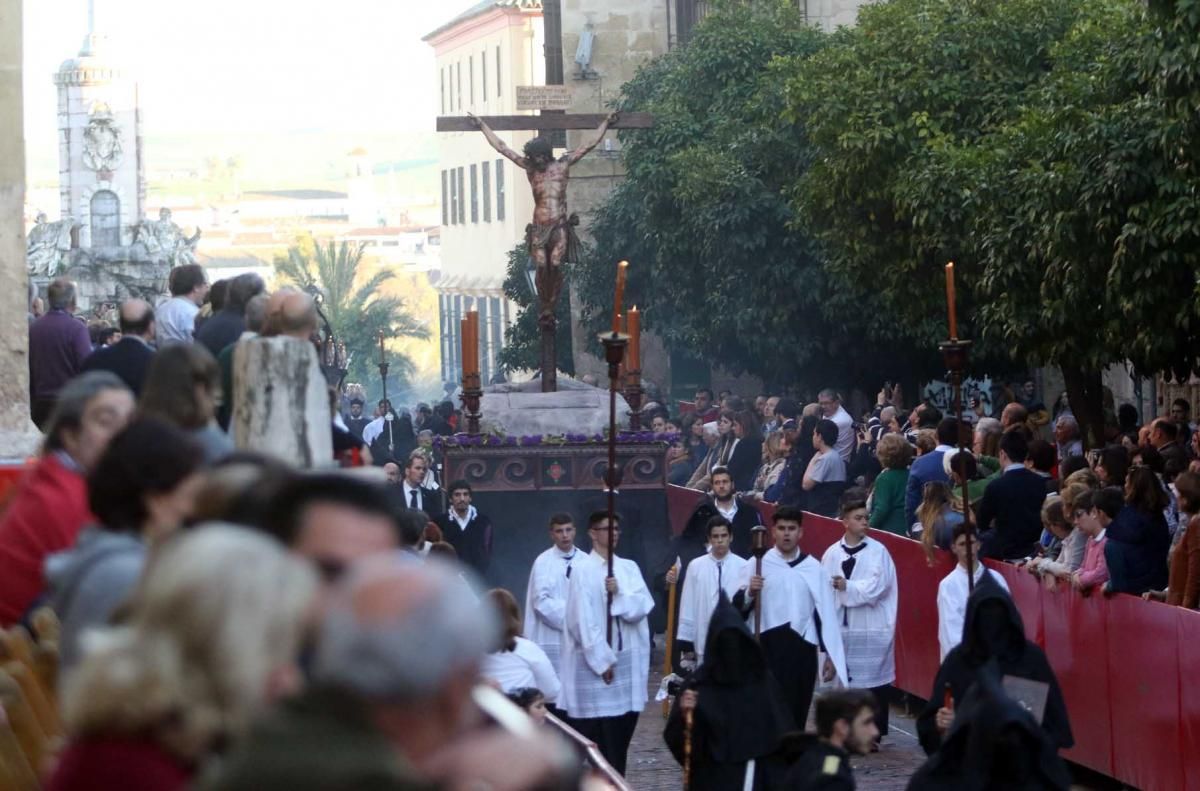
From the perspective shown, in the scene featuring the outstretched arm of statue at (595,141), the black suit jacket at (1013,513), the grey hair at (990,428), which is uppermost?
the outstretched arm of statue at (595,141)

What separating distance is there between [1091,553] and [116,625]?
370 inches

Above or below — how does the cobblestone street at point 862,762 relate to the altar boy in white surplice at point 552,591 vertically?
below

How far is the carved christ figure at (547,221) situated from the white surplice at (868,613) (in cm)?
718

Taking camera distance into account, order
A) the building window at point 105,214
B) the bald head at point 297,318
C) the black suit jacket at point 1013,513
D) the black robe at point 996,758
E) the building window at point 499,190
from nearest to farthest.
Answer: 1. the bald head at point 297,318
2. the black robe at point 996,758
3. the black suit jacket at point 1013,513
4. the building window at point 499,190
5. the building window at point 105,214

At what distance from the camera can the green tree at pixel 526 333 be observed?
41781 millimetres

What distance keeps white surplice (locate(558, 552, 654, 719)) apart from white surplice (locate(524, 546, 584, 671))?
0.30ft

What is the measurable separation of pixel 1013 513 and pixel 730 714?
4.09 metres

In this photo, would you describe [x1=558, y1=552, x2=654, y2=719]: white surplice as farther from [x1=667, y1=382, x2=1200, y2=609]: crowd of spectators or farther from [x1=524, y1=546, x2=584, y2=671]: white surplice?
[x1=667, y1=382, x2=1200, y2=609]: crowd of spectators

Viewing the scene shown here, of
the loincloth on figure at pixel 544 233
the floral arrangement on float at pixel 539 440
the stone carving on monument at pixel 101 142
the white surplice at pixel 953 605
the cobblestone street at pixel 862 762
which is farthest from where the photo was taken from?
the stone carving on monument at pixel 101 142

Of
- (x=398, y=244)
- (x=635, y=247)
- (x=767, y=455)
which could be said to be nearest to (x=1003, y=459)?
(x=767, y=455)

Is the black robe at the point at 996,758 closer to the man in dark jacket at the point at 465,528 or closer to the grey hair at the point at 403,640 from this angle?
the grey hair at the point at 403,640

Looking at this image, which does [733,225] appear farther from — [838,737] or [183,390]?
[183,390]

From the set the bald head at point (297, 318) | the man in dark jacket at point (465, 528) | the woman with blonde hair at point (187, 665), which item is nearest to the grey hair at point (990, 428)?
the man in dark jacket at point (465, 528)

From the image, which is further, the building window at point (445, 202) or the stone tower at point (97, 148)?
the building window at point (445, 202)
